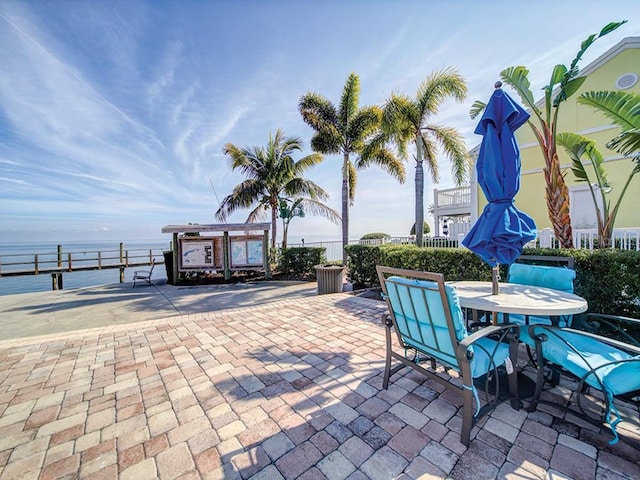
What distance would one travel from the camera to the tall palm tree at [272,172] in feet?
40.7

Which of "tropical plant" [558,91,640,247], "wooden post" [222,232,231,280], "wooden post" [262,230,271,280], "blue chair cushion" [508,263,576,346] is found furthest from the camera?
"wooden post" [262,230,271,280]

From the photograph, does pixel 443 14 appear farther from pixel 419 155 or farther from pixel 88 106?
pixel 88 106

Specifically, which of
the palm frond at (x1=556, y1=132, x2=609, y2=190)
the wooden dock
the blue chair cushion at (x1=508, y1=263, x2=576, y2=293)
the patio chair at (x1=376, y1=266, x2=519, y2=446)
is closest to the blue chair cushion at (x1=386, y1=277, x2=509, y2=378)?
the patio chair at (x1=376, y1=266, x2=519, y2=446)

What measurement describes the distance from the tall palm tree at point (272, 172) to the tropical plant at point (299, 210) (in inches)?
14.7

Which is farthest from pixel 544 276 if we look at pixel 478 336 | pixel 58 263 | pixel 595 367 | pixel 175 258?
pixel 58 263

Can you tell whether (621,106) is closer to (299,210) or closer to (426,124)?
(426,124)

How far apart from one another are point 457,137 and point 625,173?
469 cm

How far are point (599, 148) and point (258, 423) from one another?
1172 centimetres

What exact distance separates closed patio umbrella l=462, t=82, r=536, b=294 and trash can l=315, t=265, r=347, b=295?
169 inches

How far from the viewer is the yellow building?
7262 millimetres

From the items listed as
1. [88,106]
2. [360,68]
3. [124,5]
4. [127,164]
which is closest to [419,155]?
[360,68]

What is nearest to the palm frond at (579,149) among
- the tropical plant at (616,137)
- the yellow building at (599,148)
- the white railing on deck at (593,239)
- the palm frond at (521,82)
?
the tropical plant at (616,137)

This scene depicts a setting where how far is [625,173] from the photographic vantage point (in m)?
7.30

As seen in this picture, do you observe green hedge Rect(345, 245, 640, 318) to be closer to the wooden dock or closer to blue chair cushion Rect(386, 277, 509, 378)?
blue chair cushion Rect(386, 277, 509, 378)
